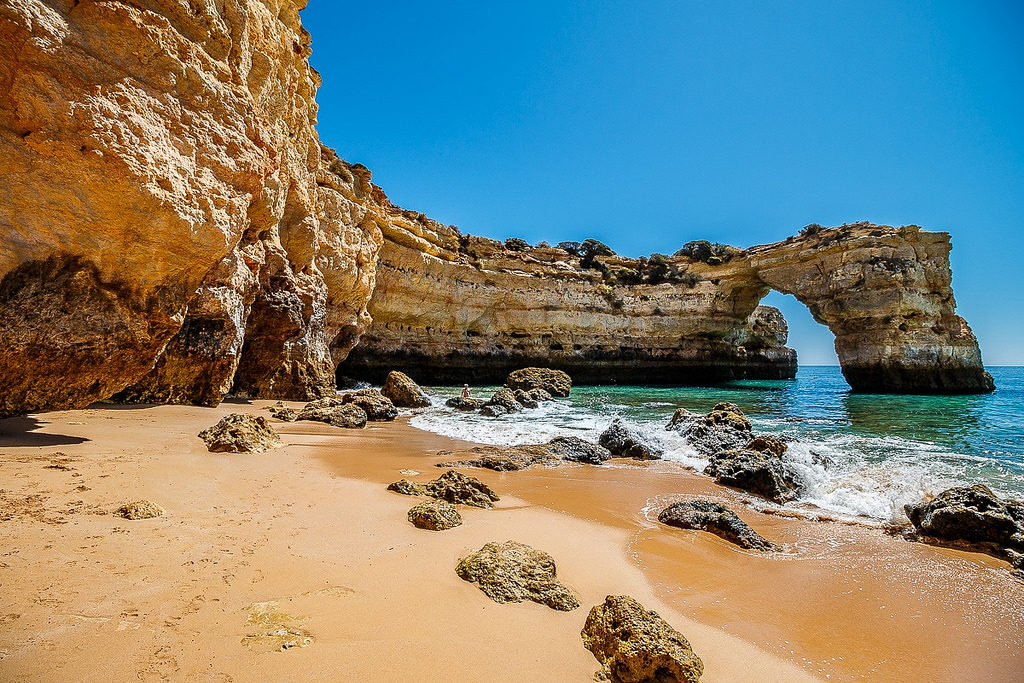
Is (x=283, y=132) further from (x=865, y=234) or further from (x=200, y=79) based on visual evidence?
(x=865, y=234)

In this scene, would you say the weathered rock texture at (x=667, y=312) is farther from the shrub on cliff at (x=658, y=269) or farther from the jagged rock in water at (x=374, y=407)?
the jagged rock in water at (x=374, y=407)

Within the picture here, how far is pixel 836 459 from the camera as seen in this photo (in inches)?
272

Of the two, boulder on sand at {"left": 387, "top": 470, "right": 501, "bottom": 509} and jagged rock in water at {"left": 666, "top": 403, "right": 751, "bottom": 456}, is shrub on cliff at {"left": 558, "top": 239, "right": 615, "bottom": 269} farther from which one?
boulder on sand at {"left": 387, "top": 470, "right": 501, "bottom": 509}

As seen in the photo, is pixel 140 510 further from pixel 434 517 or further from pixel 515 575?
pixel 515 575

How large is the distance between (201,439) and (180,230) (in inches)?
106

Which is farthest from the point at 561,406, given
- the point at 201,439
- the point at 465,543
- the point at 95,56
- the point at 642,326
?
the point at 642,326

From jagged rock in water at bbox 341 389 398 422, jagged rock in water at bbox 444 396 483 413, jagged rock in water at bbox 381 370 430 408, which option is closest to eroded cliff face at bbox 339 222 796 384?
jagged rock in water at bbox 381 370 430 408

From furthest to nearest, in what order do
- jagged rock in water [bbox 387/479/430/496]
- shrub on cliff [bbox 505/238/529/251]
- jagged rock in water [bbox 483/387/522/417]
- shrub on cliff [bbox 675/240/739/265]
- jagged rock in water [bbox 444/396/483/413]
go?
shrub on cliff [bbox 505/238/529/251]
shrub on cliff [bbox 675/240/739/265]
jagged rock in water [bbox 444/396/483/413]
jagged rock in water [bbox 483/387/522/417]
jagged rock in water [bbox 387/479/430/496]

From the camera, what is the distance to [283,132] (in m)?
10.8

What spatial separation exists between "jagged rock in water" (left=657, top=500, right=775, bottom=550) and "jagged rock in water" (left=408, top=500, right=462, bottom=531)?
204 centimetres

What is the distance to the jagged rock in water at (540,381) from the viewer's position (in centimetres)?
1908

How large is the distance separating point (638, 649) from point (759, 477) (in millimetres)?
4276

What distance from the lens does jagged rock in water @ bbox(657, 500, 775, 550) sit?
3.65 metres

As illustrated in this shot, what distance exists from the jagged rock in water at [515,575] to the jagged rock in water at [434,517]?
0.60 m
